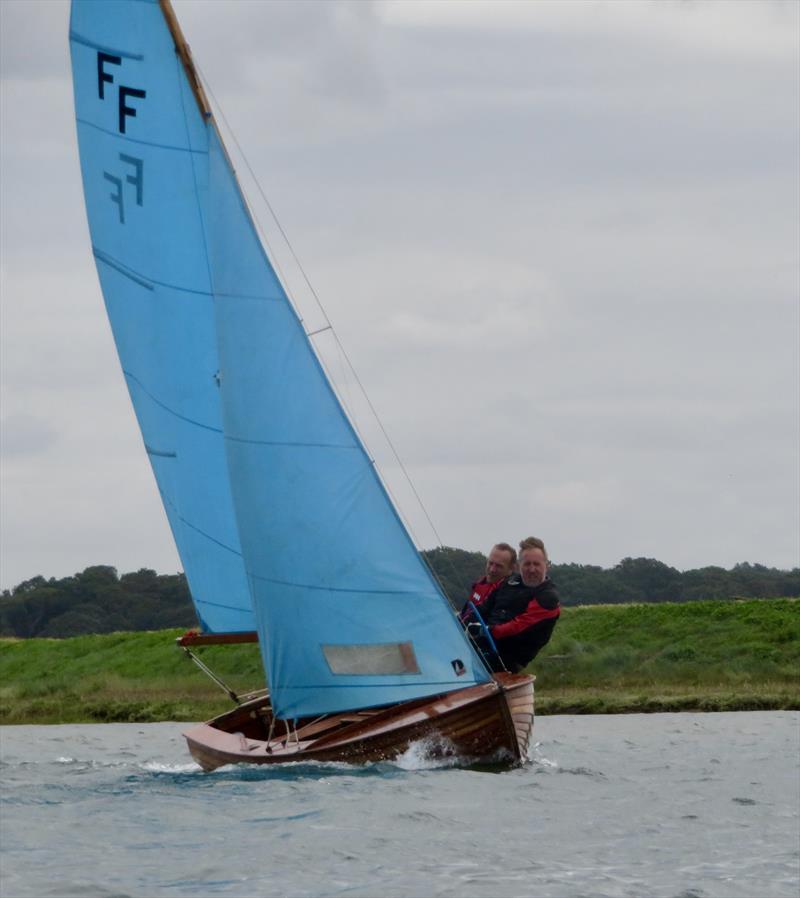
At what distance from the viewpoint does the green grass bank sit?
3494 cm

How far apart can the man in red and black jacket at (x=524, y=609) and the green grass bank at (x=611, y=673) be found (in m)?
10.8

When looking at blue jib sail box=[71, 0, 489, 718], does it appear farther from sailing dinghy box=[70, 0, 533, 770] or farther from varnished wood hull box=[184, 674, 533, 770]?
varnished wood hull box=[184, 674, 533, 770]

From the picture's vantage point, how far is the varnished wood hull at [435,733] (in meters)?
20.2

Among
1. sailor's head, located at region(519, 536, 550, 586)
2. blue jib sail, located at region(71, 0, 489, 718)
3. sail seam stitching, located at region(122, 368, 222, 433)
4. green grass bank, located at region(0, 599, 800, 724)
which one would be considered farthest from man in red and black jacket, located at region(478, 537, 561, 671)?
green grass bank, located at region(0, 599, 800, 724)

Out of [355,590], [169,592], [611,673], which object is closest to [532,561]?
[355,590]

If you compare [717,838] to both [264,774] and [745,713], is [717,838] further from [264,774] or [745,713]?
[745,713]

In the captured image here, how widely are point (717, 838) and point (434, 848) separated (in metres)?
2.41

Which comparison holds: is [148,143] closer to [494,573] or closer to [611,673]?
[494,573]

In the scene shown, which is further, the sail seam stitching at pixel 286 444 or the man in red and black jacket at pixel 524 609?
the man in red and black jacket at pixel 524 609

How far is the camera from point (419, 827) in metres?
15.6

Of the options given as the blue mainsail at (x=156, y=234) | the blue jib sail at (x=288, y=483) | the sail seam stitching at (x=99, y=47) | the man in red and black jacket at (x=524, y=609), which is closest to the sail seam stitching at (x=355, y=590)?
the blue jib sail at (x=288, y=483)

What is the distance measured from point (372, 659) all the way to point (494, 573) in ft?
8.00

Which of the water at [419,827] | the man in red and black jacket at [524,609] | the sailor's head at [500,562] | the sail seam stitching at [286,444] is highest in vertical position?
the sail seam stitching at [286,444]

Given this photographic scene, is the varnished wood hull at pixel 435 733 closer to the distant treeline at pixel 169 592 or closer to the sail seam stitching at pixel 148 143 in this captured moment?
the sail seam stitching at pixel 148 143
